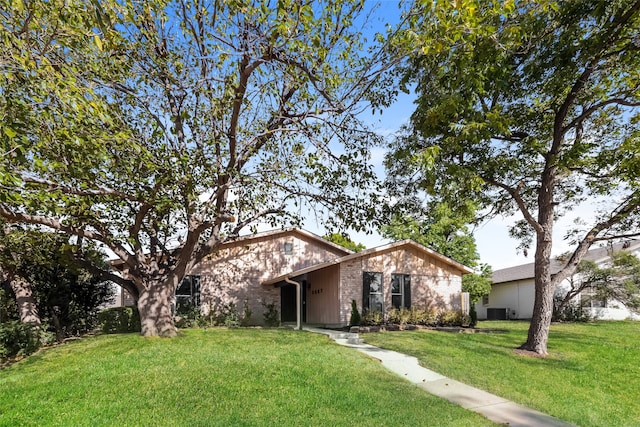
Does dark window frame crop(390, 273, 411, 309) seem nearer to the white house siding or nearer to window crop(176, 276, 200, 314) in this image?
window crop(176, 276, 200, 314)

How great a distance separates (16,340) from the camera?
36.0 ft

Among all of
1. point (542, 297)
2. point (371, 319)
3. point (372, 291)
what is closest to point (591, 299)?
point (372, 291)

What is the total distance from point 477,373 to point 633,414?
8.77ft

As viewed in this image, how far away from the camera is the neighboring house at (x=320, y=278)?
667 inches

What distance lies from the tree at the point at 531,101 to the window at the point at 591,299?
41.9 ft

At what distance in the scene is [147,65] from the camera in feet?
27.6

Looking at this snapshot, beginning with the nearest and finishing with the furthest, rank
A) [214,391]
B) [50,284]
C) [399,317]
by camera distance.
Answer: [214,391] → [50,284] → [399,317]

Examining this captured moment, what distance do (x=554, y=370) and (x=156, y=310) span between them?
11.1 metres

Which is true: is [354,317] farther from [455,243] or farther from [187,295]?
[455,243]

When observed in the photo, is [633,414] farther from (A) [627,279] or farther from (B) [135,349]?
(A) [627,279]

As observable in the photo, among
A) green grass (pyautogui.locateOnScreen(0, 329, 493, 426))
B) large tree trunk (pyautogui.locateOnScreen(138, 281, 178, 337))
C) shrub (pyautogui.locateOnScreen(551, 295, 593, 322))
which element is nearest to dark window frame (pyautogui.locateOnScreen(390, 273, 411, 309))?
green grass (pyautogui.locateOnScreen(0, 329, 493, 426))

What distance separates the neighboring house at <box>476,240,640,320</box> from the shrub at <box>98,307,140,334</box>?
2318 cm

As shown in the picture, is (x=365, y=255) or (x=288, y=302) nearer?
(x=365, y=255)

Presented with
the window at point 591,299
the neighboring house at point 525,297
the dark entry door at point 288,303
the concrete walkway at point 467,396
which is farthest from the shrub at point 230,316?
the window at point 591,299
